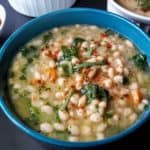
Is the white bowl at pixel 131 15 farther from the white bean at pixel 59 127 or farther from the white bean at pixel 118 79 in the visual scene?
the white bean at pixel 59 127

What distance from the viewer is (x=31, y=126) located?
1120 mm

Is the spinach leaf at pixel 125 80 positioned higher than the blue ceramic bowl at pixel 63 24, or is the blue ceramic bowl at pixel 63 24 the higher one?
the blue ceramic bowl at pixel 63 24

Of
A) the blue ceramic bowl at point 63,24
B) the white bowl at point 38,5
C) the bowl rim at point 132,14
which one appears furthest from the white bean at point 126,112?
the white bowl at point 38,5

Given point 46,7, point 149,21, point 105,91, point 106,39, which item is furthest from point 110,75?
point 46,7

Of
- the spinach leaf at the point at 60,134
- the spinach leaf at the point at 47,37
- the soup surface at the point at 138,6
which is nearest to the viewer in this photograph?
the spinach leaf at the point at 60,134

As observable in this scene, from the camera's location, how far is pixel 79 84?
116cm

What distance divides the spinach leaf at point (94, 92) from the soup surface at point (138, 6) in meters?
0.40

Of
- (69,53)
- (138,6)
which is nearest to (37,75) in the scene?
(69,53)

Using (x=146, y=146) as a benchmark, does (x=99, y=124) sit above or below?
above

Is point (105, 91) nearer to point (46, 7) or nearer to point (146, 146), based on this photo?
point (146, 146)

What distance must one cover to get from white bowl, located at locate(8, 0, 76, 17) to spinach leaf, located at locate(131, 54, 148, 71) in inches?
14.3

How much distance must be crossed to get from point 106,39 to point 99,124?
308mm

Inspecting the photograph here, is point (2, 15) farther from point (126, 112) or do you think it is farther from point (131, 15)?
point (126, 112)

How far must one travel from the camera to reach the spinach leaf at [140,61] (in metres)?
1.25
